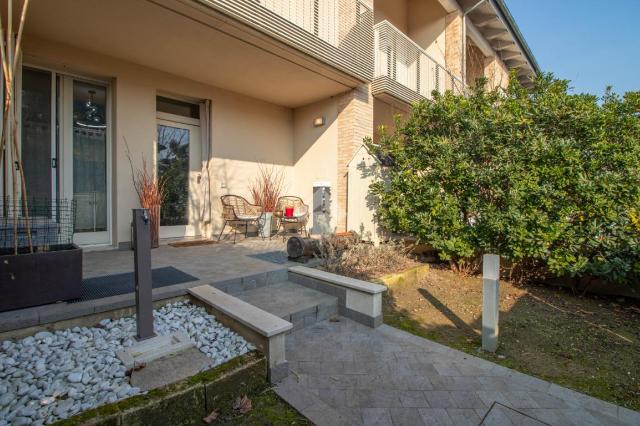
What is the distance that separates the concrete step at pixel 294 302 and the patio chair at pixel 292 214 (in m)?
2.94

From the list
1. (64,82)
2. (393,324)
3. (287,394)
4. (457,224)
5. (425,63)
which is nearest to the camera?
Result: (287,394)

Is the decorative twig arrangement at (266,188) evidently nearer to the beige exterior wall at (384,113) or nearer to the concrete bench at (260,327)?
the beige exterior wall at (384,113)

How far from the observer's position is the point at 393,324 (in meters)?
3.12

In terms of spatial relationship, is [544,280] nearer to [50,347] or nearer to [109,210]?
[50,347]

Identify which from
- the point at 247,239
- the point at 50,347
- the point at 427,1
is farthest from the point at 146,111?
the point at 427,1

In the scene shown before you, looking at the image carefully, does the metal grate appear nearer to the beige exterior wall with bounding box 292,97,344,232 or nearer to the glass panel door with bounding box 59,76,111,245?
the glass panel door with bounding box 59,76,111,245

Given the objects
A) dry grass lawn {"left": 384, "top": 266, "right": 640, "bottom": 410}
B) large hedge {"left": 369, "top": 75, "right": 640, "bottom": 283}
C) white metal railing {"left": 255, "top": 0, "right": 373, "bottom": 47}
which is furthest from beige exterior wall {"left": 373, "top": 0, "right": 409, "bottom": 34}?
dry grass lawn {"left": 384, "top": 266, "right": 640, "bottom": 410}

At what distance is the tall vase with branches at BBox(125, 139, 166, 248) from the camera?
5.10m

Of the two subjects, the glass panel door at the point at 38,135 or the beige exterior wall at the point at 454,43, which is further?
the beige exterior wall at the point at 454,43

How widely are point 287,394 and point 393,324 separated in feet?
4.71

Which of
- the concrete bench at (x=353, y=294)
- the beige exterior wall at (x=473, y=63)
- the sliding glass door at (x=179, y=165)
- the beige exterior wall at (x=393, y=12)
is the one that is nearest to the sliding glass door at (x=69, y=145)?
the sliding glass door at (x=179, y=165)

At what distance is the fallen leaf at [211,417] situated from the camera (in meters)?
1.72

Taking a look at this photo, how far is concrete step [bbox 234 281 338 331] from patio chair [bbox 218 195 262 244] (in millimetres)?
2571

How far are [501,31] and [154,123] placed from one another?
1048 centimetres
